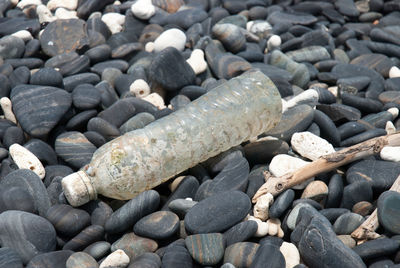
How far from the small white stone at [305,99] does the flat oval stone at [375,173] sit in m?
0.88

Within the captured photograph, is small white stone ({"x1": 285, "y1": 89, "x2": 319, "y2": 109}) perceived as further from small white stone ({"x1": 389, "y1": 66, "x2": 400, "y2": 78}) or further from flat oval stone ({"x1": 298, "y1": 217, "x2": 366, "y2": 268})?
flat oval stone ({"x1": 298, "y1": 217, "x2": 366, "y2": 268})

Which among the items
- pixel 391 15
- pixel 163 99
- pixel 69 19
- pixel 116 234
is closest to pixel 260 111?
pixel 163 99

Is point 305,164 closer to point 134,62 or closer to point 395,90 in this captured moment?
point 395,90

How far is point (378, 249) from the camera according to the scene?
2.79 meters

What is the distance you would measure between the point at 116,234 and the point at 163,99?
1676 millimetres

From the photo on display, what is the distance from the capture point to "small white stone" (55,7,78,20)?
221 inches

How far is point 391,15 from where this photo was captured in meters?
6.12

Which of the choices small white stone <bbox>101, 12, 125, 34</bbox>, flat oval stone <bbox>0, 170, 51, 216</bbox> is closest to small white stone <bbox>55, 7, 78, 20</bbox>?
small white stone <bbox>101, 12, 125, 34</bbox>

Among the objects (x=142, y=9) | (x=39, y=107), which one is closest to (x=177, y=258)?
(x=39, y=107)

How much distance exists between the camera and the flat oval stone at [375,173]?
3311 mm

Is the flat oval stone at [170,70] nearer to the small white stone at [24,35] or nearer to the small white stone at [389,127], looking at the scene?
the small white stone at [24,35]

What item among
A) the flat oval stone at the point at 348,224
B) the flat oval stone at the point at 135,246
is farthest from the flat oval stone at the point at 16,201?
the flat oval stone at the point at 348,224

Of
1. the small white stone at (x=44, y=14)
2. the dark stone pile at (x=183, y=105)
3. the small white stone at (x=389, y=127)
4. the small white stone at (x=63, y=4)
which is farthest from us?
the small white stone at (x=63, y=4)

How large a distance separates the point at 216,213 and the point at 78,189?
85 cm
